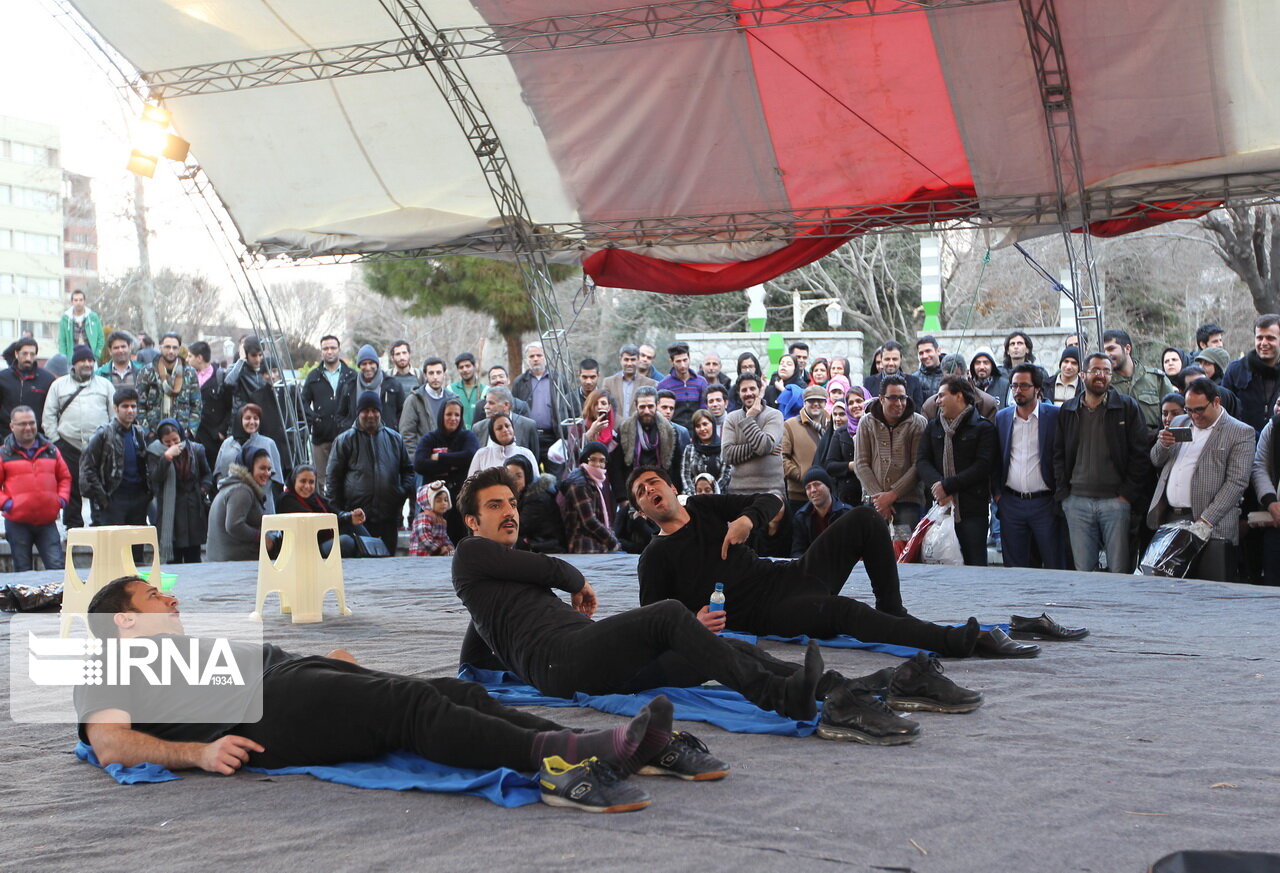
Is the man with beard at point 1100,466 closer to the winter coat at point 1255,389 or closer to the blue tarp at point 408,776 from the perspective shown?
the winter coat at point 1255,389

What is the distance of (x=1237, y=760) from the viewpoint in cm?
313

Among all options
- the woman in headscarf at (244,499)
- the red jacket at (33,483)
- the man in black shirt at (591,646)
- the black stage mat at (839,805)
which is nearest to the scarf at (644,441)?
the woman in headscarf at (244,499)

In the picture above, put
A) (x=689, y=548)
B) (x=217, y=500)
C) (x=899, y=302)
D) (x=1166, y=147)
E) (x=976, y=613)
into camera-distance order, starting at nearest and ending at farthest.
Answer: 1. (x=689, y=548)
2. (x=976, y=613)
3. (x=1166, y=147)
4. (x=217, y=500)
5. (x=899, y=302)

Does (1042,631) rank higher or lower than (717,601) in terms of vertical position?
lower

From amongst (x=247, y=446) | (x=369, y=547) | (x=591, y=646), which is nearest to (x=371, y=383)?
(x=247, y=446)

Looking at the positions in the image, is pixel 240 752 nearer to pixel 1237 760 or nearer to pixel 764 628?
pixel 764 628

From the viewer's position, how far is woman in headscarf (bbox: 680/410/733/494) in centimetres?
847

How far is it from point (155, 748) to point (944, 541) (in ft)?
17.9

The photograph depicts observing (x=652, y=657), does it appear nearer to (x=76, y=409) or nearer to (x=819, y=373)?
(x=819, y=373)

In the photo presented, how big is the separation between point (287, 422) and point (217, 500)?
80.9 inches

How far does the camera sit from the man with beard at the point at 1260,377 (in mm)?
7242

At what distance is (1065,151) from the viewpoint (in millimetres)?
7918

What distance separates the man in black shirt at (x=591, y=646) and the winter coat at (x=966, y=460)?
13.2 feet

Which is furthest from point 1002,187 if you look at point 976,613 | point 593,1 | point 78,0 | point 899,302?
point 899,302
